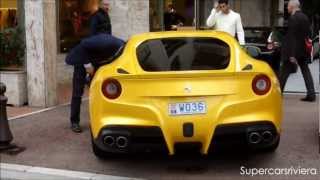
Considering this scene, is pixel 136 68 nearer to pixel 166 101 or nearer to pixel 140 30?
pixel 166 101

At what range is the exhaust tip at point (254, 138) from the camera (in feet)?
18.9

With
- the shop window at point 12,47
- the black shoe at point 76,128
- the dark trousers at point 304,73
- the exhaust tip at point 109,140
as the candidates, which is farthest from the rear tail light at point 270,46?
the exhaust tip at point 109,140

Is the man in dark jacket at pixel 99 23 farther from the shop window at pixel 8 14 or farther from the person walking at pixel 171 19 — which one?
the person walking at pixel 171 19

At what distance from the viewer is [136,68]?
596 centimetres

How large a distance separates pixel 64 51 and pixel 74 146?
20.1 feet

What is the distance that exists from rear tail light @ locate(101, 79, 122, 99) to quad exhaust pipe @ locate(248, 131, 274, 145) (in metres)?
1.37

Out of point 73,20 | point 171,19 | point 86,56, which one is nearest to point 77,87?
point 86,56

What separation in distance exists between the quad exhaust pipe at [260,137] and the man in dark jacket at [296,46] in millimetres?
4550

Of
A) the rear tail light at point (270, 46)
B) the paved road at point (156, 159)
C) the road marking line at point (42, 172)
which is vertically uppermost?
the rear tail light at point (270, 46)

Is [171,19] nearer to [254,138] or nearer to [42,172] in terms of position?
[42,172]

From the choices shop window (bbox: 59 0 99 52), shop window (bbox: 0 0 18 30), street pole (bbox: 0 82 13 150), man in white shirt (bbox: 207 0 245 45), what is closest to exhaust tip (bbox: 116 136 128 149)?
street pole (bbox: 0 82 13 150)

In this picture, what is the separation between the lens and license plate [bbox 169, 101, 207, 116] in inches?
225

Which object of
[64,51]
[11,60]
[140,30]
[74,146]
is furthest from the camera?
[140,30]

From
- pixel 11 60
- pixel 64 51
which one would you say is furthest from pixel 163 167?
pixel 64 51
